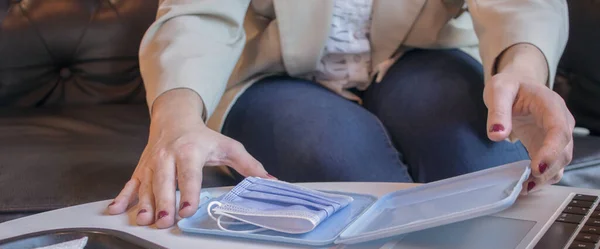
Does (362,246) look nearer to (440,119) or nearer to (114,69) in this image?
(440,119)

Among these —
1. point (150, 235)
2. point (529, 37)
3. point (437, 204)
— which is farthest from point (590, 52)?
point (150, 235)

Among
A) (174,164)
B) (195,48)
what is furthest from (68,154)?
(174,164)

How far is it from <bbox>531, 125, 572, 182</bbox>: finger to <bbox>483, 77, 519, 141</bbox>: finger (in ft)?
0.11

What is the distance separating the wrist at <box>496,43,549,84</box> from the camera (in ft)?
2.46

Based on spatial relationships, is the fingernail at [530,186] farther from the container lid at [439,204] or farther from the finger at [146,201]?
the finger at [146,201]

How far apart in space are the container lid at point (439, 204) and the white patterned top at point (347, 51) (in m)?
0.37

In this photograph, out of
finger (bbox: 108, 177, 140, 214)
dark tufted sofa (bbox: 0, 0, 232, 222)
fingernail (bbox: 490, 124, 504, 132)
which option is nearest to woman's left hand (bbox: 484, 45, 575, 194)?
fingernail (bbox: 490, 124, 504, 132)

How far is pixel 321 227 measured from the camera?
570mm

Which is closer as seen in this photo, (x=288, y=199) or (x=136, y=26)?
(x=288, y=199)

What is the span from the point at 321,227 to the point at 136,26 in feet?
2.98

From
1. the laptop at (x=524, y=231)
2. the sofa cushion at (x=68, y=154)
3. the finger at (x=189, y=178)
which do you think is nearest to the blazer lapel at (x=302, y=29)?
the sofa cushion at (x=68, y=154)

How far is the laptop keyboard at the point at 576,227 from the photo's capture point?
1.68 feet

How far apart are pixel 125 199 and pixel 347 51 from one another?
0.41 meters

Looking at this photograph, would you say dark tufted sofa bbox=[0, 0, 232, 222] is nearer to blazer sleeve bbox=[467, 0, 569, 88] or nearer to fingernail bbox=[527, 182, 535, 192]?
blazer sleeve bbox=[467, 0, 569, 88]
